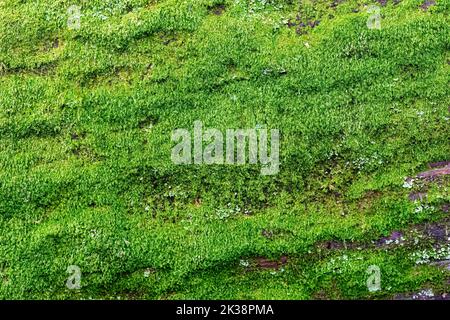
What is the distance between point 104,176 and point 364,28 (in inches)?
198

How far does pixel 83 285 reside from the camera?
824 centimetres

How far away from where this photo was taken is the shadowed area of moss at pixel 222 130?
8.23 m

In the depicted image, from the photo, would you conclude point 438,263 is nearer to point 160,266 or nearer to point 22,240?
point 160,266

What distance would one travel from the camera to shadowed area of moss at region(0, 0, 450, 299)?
823cm

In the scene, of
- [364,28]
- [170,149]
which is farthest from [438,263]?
[170,149]

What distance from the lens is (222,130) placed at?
8484 mm

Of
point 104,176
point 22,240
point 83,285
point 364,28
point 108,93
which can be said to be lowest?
point 83,285

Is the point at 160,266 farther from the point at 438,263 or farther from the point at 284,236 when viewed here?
the point at 438,263

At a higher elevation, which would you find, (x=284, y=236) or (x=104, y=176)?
(x=104, y=176)

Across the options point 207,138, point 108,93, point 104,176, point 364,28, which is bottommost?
point 104,176

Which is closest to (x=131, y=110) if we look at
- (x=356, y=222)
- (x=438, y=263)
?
(x=356, y=222)

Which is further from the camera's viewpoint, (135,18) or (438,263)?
(135,18)

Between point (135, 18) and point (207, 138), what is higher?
point (135, 18)

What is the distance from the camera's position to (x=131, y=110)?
8.55 meters
